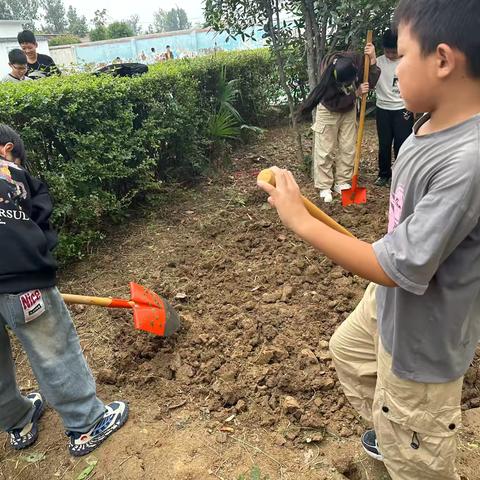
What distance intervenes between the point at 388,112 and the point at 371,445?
13.0ft

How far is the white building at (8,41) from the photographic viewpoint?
27.0 m

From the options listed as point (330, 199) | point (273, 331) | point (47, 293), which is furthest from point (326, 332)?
→ point (330, 199)

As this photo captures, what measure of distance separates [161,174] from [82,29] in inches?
2433

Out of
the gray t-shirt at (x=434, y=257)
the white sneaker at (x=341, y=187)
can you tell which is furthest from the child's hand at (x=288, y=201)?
the white sneaker at (x=341, y=187)

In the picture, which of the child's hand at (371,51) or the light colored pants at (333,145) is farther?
the light colored pants at (333,145)

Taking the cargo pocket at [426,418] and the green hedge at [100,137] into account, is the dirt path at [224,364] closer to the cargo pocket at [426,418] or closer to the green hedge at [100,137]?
the green hedge at [100,137]

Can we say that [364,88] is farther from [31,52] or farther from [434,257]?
[31,52]

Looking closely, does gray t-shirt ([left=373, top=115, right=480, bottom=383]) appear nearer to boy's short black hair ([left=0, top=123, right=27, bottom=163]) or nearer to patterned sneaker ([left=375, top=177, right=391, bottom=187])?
boy's short black hair ([left=0, top=123, right=27, bottom=163])

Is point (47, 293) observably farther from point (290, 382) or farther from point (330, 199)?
point (330, 199)

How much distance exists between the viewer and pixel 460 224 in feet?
3.49

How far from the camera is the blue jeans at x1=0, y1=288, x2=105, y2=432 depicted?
2.00 meters

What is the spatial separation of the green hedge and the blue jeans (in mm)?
1708

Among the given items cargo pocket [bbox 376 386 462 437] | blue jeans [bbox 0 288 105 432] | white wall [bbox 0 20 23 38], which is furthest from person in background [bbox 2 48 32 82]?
white wall [bbox 0 20 23 38]

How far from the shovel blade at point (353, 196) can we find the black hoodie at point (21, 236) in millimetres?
3225
